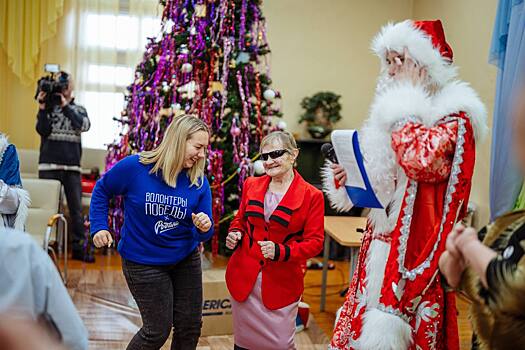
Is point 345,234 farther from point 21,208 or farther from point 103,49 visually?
point 103,49

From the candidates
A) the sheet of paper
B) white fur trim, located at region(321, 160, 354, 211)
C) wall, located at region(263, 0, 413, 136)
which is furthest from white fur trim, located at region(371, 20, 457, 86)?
wall, located at region(263, 0, 413, 136)

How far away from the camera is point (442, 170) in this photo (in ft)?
7.01

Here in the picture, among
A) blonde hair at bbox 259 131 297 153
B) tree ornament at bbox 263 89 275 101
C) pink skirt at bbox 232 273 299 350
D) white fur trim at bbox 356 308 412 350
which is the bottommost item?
pink skirt at bbox 232 273 299 350

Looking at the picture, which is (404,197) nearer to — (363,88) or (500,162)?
(500,162)

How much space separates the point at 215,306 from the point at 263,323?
854mm

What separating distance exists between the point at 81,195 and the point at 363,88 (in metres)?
3.38

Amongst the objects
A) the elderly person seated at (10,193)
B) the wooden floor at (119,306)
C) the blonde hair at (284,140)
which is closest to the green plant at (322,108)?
the wooden floor at (119,306)

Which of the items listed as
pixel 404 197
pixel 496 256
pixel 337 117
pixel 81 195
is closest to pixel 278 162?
pixel 404 197

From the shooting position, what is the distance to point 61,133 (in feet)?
17.6

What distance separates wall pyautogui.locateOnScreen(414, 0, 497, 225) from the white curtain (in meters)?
3.12

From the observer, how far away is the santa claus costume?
2113mm

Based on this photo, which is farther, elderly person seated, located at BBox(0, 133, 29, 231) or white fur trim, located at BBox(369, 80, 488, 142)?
elderly person seated, located at BBox(0, 133, 29, 231)

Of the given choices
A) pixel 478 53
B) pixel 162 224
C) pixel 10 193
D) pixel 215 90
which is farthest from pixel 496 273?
pixel 478 53

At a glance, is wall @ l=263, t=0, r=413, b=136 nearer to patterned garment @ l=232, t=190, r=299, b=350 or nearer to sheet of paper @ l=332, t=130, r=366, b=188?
patterned garment @ l=232, t=190, r=299, b=350
